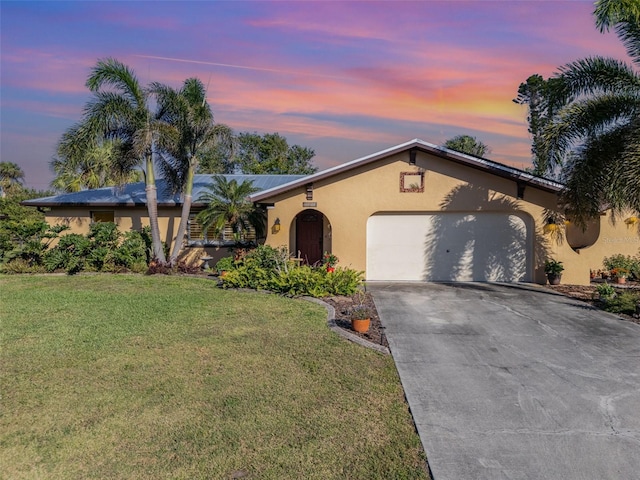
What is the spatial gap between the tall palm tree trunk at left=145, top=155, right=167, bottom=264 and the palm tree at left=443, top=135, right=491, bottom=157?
79.9 feet

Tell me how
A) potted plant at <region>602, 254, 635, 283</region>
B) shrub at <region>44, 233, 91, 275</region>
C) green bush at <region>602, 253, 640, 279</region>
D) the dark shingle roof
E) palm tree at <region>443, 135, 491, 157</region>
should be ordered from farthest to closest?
palm tree at <region>443, 135, 491, 157</region> → the dark shingle roof → shrub at <region>44, 233, 91, 275</region> → green bush at <region>602, 253, 640, 279</region> → potted plant at <region>602, 254, 635, 283</region>

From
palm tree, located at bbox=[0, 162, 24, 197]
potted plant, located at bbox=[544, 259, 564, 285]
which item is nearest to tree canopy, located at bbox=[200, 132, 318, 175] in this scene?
palm tree, located at bbox=[0, 162, 24, 197]

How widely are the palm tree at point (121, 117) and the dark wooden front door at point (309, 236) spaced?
5739 millimetres

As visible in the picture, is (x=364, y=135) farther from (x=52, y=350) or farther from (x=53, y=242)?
(x=52, y=350)

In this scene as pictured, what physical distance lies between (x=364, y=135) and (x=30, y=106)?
14.1m

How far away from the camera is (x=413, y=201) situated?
13422mm

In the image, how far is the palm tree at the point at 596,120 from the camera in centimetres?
999

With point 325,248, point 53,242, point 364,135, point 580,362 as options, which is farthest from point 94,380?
point 364,135

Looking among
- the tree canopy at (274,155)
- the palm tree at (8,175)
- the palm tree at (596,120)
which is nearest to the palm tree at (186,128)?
the palm tree at (596,120)

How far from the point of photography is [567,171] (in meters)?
11.2

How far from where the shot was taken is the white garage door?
43.9 feet

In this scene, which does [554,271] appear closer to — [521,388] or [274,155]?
[521,388]

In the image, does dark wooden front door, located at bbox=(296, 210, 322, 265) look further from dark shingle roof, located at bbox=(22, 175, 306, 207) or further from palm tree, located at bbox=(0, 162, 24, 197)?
palm tree, located at bbox=(0, 162, 24, 197)

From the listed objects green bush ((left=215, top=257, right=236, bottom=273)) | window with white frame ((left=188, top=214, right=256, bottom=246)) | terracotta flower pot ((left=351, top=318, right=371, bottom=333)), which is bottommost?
terracotta flower pot ((left=351, top=318, right=371, bottom=333))
